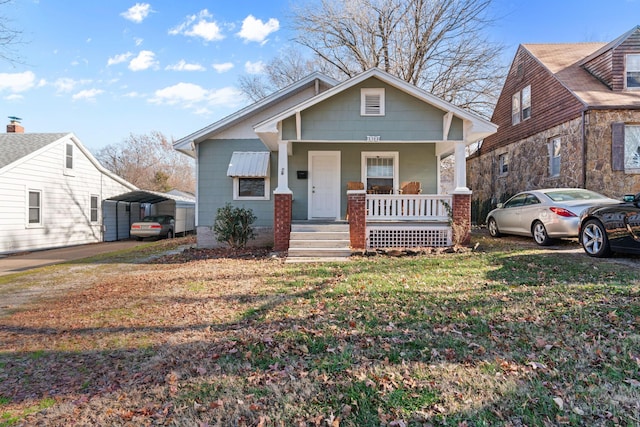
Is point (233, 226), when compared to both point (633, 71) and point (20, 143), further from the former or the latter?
point (633, 71)

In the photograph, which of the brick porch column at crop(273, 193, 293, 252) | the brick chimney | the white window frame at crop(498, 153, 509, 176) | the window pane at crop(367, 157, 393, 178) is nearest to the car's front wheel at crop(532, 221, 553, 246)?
the window pane at crop(367, 157, 393, 178)

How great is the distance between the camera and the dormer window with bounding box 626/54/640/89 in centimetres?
1230

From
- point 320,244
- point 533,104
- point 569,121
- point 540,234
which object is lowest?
point 320,244

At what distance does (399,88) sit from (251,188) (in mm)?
5437

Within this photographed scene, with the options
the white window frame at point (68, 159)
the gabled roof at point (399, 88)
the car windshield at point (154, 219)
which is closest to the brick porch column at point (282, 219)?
the gabled roof at point (399, 88)

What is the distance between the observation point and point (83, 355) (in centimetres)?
344

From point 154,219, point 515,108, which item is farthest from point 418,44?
point 154,219

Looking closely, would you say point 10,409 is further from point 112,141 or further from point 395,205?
point 112,141

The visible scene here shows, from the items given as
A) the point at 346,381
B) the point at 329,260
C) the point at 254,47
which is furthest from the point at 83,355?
the point at 254,47

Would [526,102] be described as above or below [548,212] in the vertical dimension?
above

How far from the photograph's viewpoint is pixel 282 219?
9266mm

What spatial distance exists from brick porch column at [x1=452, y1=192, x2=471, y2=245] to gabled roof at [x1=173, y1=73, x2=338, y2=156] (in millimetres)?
5151

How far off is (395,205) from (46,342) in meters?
7.64

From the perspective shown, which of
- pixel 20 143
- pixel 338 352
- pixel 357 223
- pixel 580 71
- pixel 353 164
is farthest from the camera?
pixel 20 143
